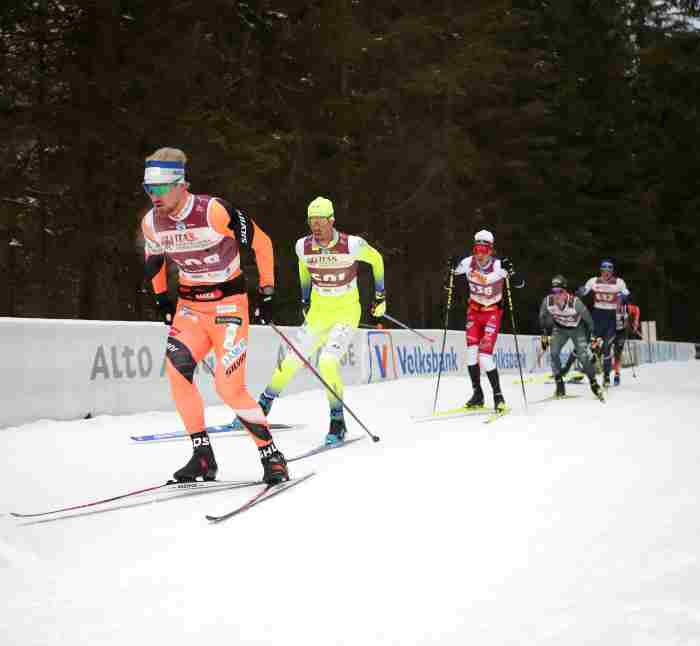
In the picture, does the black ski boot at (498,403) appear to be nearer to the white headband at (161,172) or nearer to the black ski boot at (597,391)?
the black ski boot at (597,391)

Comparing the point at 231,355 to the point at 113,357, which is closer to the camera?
the point at 231,355

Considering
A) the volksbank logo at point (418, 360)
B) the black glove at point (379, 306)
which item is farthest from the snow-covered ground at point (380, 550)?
the volksbank logo at point (418, 360)

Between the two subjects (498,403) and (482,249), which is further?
(482,249)

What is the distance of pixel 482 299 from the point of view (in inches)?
491

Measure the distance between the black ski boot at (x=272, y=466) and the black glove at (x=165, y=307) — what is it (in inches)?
52.5

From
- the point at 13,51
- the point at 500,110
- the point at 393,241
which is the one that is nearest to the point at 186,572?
the point at 13,51

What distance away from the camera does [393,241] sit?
3027 centimetres

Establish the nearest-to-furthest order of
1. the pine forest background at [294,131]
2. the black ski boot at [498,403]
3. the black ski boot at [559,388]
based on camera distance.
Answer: the black ski boot at [498,403] < the black ski boot at [559,388] < the pine forest background at [294,131]

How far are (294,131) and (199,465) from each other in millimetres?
17462

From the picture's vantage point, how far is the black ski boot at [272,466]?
A: 6.61 meters

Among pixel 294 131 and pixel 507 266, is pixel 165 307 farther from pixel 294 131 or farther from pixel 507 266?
pixel 294 131

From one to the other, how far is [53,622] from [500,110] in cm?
3336

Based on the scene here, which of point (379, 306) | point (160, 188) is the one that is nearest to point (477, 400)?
point (379, 306)

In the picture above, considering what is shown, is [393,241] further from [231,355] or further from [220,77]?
[231,355]
